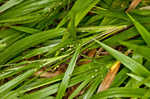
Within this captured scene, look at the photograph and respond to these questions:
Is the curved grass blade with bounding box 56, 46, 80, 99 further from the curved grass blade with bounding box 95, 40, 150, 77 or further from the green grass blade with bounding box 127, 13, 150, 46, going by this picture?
the green grass blade with bounding box 127, 13, 150, 46

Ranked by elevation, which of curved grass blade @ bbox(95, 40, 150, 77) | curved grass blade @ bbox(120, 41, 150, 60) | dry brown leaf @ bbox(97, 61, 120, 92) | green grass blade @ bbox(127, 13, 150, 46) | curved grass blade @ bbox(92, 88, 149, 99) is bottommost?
curved grass blade @ bbox(92, 88, 149, 99)

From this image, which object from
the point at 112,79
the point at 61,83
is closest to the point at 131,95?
the point at 112,79

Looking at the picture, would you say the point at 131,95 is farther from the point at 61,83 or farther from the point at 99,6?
the point at 99,6

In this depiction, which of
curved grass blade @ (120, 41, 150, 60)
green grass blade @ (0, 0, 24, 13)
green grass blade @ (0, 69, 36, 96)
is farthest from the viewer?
green grass blade @ (0, 0, 24, 13)

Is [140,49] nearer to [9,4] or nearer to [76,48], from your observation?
[76,48]

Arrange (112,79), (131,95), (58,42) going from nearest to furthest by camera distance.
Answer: (131,95)
(112,79)
(58,42)

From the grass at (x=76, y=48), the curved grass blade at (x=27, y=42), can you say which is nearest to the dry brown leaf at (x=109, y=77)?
the grass at (x=76, y=48)

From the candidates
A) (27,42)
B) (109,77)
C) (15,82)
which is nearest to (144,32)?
(109,77)

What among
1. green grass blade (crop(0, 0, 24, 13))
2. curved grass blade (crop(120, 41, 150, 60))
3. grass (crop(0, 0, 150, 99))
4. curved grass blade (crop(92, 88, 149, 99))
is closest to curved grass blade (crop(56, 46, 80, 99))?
grass (crop(0, 0, 150, 99))
